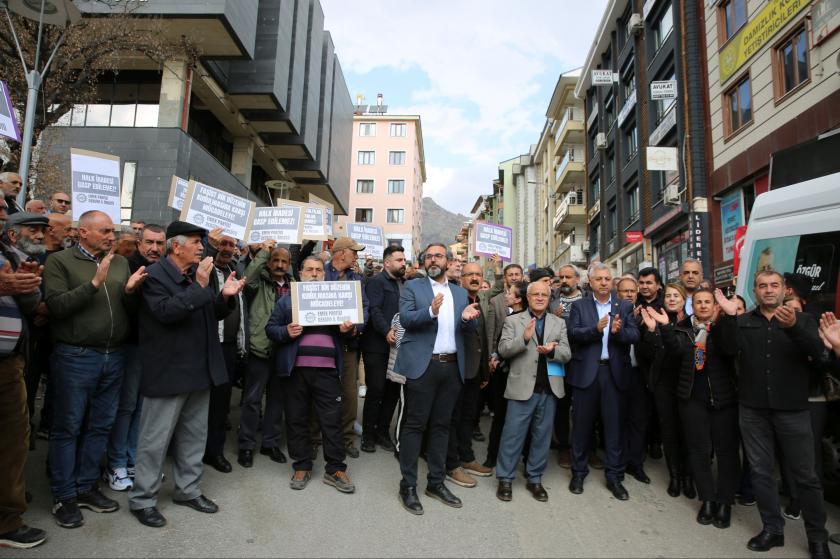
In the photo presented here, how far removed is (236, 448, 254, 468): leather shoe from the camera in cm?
517

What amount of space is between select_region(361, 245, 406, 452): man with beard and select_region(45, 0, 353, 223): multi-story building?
954 cm

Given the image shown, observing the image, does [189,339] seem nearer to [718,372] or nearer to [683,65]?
[718,372]

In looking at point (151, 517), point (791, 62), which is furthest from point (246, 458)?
point (791, 62)

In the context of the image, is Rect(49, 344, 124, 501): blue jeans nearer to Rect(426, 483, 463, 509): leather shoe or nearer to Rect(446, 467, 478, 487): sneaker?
Rect(426, 483, 463, 509): leather shoe

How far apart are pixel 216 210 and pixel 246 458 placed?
253 centimetres

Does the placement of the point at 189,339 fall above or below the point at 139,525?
above

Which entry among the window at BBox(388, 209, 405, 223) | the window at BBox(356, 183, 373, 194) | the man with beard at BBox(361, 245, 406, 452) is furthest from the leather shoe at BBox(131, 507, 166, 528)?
the window at BBox(356, 183, 373, 194)

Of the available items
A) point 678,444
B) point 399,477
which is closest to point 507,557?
point 399,477

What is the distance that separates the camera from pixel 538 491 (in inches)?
184

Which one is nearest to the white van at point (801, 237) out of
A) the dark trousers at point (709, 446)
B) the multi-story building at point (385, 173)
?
the dark trousers at point (709, 446)

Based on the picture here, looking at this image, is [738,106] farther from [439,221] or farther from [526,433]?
[439,221]

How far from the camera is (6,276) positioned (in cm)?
318

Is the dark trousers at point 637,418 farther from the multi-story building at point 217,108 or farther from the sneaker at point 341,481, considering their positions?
the multi-story building at point 217,108

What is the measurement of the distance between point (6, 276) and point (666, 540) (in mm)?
4825
